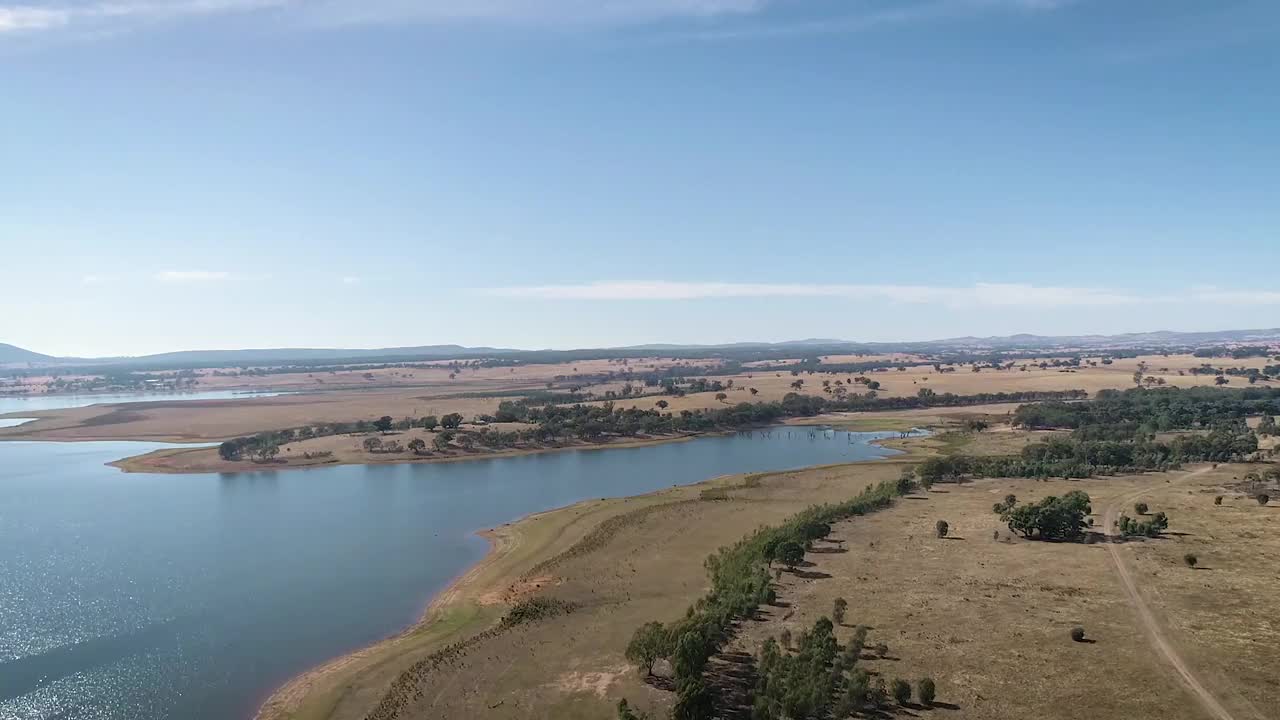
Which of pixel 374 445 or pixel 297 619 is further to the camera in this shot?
pixel 374 445

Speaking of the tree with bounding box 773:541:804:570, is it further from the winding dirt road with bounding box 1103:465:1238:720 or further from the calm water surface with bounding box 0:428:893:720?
the calm water surface with bounding box 0:428:893:720

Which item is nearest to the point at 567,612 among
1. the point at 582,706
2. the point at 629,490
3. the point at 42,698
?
the point at 582,706

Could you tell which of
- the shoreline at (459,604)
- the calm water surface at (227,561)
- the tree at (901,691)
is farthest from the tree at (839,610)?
the calm water surface at (227,561)

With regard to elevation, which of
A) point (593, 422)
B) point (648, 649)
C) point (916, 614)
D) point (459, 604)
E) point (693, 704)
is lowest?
point (459, 604)

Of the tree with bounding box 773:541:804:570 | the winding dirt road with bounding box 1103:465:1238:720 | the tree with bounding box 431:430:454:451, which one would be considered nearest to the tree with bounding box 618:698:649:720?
the tree with bounding box 773:541:804:570

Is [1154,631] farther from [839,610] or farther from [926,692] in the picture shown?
[926,692]

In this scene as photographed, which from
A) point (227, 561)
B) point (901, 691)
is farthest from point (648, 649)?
point (227, 561)

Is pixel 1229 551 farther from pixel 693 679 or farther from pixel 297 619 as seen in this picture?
pixel 297 619
